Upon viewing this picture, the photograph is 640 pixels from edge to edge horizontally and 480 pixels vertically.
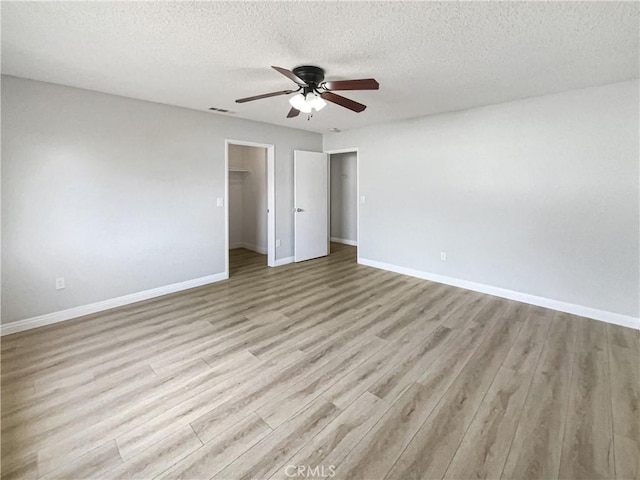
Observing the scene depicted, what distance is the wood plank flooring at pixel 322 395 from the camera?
1.57 metres

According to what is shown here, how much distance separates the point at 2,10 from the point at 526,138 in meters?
4.76

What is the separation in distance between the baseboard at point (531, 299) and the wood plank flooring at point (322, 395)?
6.1 inches

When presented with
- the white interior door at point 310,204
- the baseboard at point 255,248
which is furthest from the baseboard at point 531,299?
the baseboard at point 255,248

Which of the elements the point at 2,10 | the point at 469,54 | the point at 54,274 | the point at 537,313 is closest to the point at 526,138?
the point at 469,54

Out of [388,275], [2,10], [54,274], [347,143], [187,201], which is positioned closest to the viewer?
[2,10]

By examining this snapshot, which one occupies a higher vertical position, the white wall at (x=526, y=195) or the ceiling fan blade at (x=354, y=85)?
the ceiling fan blade at (x=354, y=85)

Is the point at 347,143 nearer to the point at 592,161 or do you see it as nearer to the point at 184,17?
the point at 592,161

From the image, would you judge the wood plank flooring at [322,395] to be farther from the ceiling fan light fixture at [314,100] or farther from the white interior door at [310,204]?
the white interior door at [310,204]

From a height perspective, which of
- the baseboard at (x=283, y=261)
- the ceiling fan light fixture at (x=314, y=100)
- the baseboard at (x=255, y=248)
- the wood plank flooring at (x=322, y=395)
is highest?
the ceiling fan light fixture at (x=314, y=100)

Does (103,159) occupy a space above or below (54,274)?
above

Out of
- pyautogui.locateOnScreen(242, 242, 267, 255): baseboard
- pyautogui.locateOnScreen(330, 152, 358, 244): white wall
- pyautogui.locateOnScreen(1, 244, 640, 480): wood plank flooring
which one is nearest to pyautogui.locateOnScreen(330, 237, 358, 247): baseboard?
pyautogui.locateOnScreen(330, 152, 358, 244): white wall

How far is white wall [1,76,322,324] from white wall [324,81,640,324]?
2.92 meters

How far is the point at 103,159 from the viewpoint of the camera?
3.41 m

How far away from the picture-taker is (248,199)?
669 centimetres
